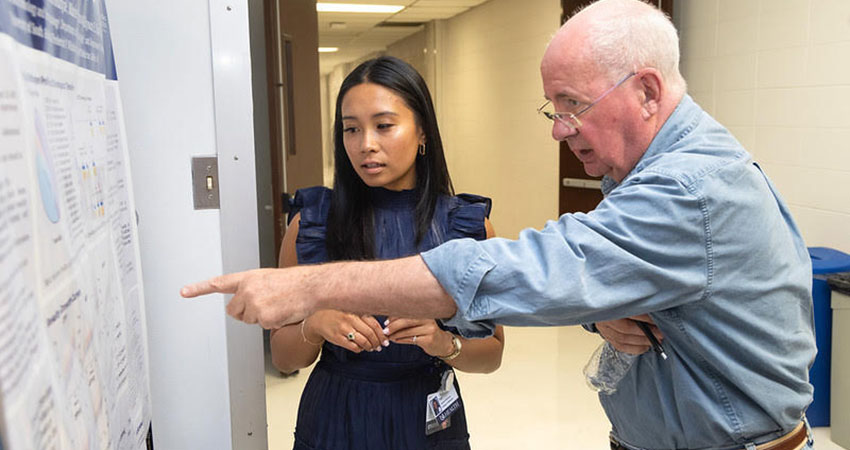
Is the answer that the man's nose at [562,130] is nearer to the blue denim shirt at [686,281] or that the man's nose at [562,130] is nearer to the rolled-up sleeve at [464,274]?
the blue denim shirt at [686,281]

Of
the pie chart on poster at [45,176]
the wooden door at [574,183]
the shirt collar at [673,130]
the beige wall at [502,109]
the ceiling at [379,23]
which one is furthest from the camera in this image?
the ceiling at [379,23]

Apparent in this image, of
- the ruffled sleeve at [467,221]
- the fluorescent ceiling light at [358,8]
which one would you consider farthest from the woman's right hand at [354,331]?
the fluorescent ceiling light at [358,8]

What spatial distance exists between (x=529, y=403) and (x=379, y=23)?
6.92 m

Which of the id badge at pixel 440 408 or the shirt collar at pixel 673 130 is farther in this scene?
the id badge at pixel 440 408

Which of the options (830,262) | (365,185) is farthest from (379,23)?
(365,185)

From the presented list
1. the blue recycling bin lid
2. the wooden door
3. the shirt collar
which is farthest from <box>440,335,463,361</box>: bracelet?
the wooden door

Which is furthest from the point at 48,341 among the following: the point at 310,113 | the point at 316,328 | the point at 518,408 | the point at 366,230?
the point at 310,113

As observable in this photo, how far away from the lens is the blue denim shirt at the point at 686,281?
92cm

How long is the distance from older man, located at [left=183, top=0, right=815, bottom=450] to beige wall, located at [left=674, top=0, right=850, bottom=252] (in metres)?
2.47

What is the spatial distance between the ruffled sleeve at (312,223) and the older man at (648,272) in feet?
1.95

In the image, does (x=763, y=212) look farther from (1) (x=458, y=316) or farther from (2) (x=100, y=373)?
(2) (x=100, y=373)

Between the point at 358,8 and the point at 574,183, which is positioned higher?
the point at 358,8

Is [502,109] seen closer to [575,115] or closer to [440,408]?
[440,408]

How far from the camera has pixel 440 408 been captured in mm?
1485
